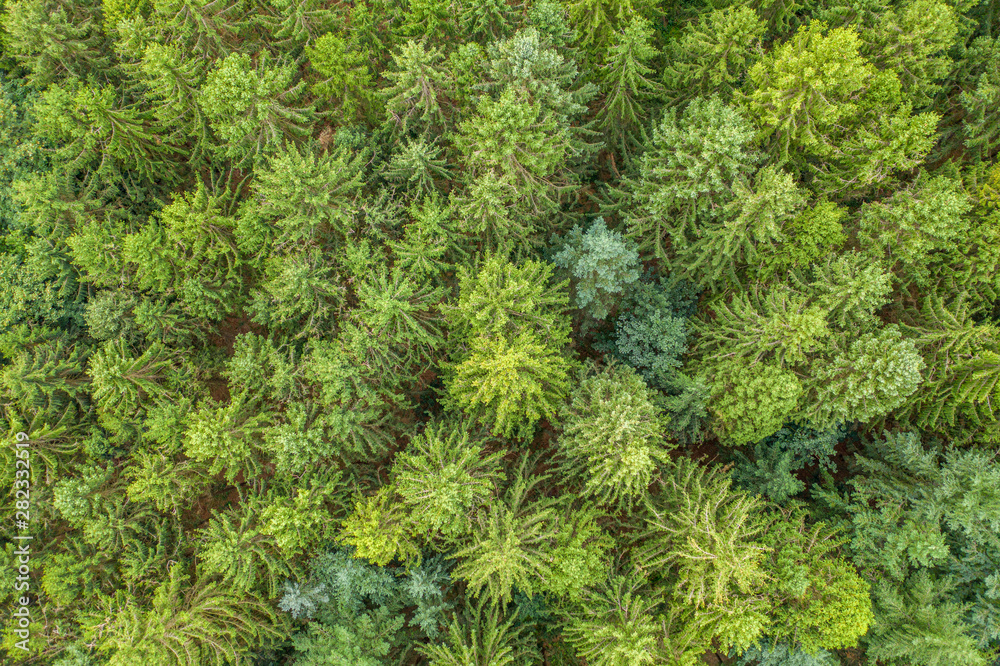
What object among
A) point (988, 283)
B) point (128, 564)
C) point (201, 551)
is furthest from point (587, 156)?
point (128, 564)

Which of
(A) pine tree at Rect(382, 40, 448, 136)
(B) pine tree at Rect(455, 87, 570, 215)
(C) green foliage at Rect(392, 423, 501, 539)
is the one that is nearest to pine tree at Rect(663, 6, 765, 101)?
(B) pine tree at Rect(455, 87, 570, 215)

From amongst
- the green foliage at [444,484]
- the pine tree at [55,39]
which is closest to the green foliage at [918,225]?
the green foliage at [444,484]

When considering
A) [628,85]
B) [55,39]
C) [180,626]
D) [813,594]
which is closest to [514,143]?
[628,85]

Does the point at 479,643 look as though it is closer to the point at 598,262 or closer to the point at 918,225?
the point at 598,262

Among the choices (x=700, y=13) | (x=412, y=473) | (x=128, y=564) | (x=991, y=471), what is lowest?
(x=128, y=564)

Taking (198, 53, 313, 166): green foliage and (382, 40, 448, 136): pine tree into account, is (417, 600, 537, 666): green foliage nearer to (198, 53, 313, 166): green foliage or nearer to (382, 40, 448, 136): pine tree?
(382, 40, 448, 136): pine tree

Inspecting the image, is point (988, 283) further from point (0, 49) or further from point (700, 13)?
point (0, 49)
